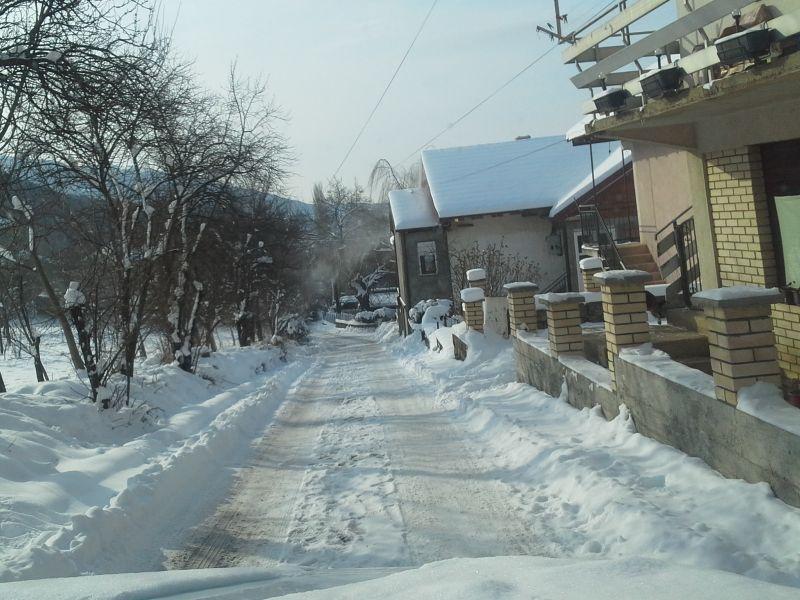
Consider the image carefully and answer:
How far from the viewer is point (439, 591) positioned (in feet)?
11.8

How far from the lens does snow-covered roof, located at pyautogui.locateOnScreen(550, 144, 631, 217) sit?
82.7 ft

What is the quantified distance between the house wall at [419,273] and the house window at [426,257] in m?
0.14

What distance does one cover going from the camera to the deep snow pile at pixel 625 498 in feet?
13.7

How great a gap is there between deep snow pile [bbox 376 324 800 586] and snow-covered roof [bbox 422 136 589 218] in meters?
21.6

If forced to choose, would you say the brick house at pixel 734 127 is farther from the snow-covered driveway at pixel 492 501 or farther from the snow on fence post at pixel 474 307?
the snow on fence post at pixel 474 307

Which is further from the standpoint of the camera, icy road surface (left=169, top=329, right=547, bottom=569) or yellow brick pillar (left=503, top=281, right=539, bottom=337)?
yellow brick pillar (left=503, top=281, right=539, bottom=337)

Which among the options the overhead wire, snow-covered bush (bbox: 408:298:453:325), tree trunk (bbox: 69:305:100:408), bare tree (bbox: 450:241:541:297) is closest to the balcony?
tree trunk (bbox: 69:305:100:408)

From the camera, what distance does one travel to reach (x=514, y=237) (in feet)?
99.8

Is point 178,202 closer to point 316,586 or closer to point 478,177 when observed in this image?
point 316,586

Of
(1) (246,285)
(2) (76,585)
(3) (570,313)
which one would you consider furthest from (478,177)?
(2) (76,585)

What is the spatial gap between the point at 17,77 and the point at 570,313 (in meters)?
6.83

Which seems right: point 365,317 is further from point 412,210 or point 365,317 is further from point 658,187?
point 658,187

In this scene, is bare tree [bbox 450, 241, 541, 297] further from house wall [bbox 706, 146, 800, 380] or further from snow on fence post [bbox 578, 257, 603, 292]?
house wall [bbox 706, 146, 800, 380]

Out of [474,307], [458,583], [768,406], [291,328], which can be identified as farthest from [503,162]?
[458,583]
